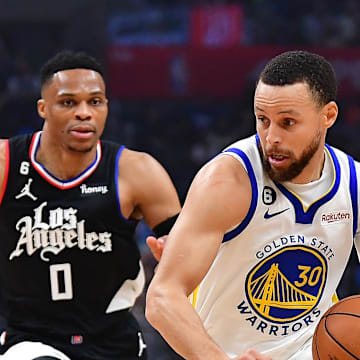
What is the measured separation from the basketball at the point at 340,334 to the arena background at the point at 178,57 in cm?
742

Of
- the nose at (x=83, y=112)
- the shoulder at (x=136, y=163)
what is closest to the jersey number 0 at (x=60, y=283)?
the shoulder at (x=136, y=163)

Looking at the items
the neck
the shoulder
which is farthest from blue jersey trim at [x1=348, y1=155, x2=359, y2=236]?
the shoulder

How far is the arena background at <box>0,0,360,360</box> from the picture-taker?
10867 mm

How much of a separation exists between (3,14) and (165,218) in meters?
7.82

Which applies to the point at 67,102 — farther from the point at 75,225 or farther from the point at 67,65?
the point at 75,225

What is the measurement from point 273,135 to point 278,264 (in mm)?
541

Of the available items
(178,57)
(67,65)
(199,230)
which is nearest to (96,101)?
(67,65)

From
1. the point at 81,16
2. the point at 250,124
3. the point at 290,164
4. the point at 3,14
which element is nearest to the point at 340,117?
the point at 250,124

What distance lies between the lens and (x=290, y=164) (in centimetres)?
279

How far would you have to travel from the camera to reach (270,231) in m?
2.89

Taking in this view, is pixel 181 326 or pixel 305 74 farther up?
pixel 305 74

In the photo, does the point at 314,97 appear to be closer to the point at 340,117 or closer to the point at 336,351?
the point at 336,351

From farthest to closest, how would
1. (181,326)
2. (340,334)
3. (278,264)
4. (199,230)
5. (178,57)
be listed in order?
(178,57) < (278,264) < (340,334) < (199,230) < (181,326)

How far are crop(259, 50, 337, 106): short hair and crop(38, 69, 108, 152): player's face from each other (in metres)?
1.16
